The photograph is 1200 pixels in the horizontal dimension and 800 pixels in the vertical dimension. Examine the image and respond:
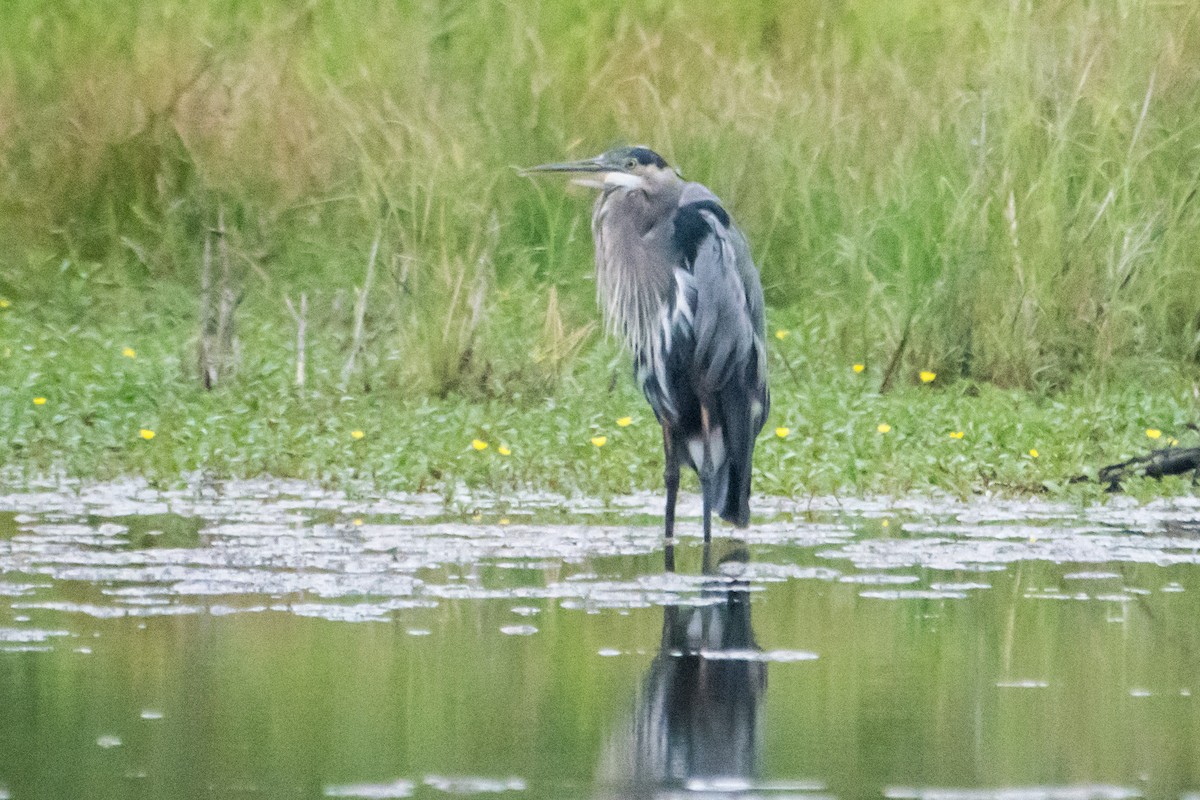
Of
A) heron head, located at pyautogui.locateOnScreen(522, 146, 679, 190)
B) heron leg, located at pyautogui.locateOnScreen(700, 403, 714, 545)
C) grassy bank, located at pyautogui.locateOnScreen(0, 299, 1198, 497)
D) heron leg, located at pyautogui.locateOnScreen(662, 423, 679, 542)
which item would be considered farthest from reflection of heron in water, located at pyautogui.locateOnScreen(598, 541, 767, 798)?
grassy bank, located at pyautogui.locateOnScreen(0, 299, 1198, 497)

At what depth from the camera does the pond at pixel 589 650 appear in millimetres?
4477

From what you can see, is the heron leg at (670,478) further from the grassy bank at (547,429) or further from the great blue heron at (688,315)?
the grassy bank at (547,429)

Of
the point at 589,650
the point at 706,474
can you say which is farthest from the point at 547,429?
the point at 589,650

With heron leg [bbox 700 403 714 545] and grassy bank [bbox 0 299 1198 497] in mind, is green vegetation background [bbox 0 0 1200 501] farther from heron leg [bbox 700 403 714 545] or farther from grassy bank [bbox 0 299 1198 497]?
heron leg [bbox 700 403 714 545]

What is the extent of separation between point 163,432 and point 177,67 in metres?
4.75

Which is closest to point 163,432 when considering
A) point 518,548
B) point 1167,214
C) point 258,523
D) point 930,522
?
point 258,523

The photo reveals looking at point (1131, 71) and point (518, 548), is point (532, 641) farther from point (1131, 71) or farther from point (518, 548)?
point (1131, 71)

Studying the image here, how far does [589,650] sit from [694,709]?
662mm

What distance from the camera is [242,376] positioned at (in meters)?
10.5

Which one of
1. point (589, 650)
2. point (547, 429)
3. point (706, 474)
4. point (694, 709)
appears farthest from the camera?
point (547, 429)

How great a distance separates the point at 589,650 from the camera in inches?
223

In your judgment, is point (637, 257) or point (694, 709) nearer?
point (694, 709)

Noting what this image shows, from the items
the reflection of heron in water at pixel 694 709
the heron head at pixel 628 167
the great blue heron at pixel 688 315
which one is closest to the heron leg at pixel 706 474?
the great blue heron at pixel 688 315

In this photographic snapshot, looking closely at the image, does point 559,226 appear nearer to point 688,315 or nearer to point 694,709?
point 688,315
